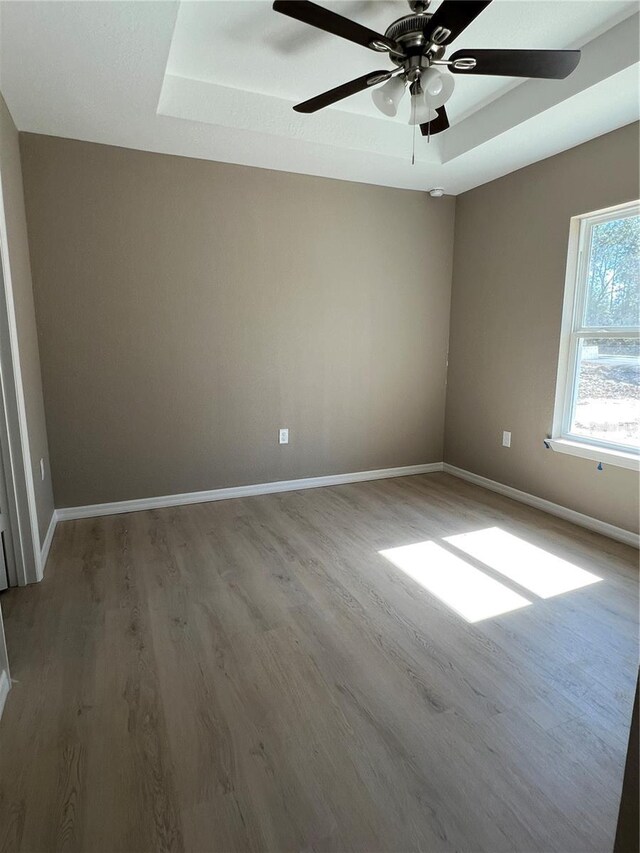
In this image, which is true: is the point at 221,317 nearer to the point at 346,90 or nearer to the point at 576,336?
the point at 346,90

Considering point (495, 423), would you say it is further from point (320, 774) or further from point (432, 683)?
point (320, 774)

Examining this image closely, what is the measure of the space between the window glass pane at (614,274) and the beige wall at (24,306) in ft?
11.3

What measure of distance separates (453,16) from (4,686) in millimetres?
2805

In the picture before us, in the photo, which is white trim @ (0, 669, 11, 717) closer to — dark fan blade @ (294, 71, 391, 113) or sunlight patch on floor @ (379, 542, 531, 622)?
sunlight patch on floor @ (379, 542, 531, 622)

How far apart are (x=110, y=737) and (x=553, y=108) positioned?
349cm

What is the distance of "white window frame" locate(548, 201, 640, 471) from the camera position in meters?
2.88

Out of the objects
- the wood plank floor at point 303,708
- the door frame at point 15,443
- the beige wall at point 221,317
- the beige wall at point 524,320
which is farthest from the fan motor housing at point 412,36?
the wood plank floor at point 303,708

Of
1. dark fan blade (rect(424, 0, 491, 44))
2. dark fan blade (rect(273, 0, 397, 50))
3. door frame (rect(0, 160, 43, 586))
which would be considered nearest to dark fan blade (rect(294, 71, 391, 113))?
dark fan blade (rect(273, 0, 397, 50))

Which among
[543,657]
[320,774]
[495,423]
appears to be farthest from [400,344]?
[320,774]

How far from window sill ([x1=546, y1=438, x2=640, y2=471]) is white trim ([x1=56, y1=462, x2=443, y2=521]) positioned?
52.3 inches

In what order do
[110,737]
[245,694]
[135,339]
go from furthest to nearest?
[135,339]
[245,694]
[110,737]

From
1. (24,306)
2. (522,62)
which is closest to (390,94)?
(522,62)

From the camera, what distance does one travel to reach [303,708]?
156 cm

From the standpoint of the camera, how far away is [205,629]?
1979mm
